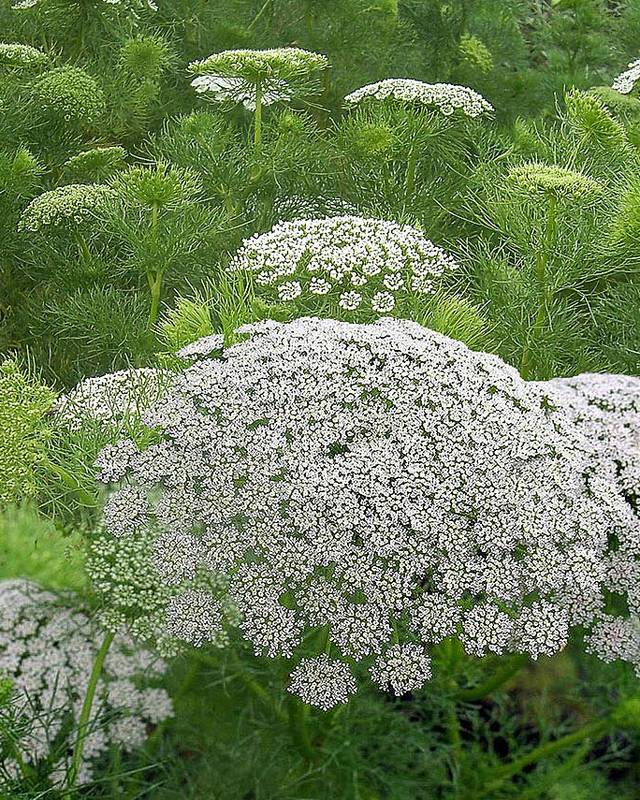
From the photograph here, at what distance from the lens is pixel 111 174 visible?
297 centimetres

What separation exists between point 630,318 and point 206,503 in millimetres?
1498

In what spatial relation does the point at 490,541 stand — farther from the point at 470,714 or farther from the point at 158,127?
the point at 158,127

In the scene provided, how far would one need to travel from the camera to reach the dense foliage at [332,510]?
4.73 feet

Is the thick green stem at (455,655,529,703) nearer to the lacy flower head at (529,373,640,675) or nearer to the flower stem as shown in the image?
the lacy flower head at (529,373,640,675)

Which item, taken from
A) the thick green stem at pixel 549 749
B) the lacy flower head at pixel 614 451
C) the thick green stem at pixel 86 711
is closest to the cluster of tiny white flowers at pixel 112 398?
the thick green stem at pixel 86 711

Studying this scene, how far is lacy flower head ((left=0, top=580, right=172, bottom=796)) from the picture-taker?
159cm

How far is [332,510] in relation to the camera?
1.42 m

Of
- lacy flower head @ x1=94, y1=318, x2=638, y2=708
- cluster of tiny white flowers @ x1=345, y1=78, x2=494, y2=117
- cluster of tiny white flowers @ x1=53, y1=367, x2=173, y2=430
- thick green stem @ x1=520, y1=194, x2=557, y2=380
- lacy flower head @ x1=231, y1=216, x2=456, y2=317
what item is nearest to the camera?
lacy flower head @ x1=94, y1=318, x2=638, y2=708

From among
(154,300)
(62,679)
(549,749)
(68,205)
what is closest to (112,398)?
(62,679)

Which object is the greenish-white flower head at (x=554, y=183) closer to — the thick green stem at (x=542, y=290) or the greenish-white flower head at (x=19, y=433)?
the thick green stem at (x=542, y=290)

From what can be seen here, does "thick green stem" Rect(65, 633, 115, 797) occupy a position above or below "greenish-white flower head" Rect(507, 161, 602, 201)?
below

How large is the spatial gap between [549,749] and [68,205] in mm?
1710

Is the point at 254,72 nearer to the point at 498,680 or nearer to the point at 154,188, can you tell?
the point at 154,188

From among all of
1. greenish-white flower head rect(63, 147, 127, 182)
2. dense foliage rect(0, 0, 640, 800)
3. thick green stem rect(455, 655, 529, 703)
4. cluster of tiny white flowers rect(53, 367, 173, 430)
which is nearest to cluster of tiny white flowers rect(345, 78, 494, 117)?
dense foliage rect(0, 0, 640, 800)
